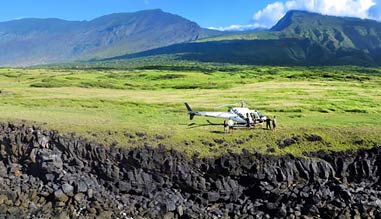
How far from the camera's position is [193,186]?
163 ft

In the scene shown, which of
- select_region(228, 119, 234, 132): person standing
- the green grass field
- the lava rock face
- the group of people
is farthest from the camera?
select_region(228, 119, 234, 132): person standing

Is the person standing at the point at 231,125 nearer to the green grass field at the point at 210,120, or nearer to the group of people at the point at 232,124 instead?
the group of people at the point at 232,124

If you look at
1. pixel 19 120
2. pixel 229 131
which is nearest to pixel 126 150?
pixel 229 131

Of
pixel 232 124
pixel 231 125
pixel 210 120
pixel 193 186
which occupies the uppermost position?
pixel 232 124

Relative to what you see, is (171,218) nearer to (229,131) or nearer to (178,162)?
(178,162)

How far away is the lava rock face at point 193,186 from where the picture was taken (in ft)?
153

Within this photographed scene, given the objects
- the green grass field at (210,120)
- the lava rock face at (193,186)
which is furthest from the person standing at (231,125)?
the lava rock face at (193,186)

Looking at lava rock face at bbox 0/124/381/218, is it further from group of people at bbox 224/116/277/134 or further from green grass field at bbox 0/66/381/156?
group of people at bbox 224/116/277/134

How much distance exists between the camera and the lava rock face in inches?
1833

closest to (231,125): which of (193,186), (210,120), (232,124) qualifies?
(232,124)

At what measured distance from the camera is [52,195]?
5059cm

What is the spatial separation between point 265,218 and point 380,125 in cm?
2590

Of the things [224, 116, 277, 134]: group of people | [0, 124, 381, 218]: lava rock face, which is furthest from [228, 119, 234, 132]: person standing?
[0, 124, 381, 218]: lava rock face

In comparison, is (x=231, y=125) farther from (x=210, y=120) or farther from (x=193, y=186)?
(x=193, y=186)
